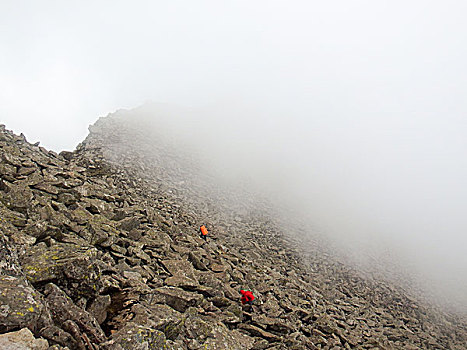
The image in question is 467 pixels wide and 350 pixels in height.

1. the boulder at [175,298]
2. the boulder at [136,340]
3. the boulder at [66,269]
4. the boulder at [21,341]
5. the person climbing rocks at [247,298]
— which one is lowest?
the person climbing rocks at [247,298]

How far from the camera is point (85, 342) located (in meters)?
5.50

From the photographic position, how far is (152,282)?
10.6 metres

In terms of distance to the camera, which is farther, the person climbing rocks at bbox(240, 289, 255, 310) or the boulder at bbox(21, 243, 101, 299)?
the person climbing rocks at bbox(240, 289, 255, 310)

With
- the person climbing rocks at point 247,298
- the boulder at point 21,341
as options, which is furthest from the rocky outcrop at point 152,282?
the person climbing rocks at point 247,298

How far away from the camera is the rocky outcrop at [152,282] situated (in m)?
6.04

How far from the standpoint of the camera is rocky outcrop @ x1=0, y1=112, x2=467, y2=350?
604cm

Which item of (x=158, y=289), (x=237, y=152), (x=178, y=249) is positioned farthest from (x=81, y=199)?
(x=237, y=152)

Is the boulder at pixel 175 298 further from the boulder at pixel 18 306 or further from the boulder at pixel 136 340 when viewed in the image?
the boulder at pixel 18 306

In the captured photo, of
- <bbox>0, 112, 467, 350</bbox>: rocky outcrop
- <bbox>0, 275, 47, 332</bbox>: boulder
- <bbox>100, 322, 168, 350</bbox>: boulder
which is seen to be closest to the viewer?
<bbox>0, 275, 47, 332</bbox>: boulder

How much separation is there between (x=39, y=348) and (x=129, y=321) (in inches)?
127

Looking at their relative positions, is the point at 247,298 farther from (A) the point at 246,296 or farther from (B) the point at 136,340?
(B) the point at 136,340

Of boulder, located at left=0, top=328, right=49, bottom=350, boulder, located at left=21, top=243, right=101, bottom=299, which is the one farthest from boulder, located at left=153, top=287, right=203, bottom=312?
boulder, located at left=0, top=328, right=49, bottom=350

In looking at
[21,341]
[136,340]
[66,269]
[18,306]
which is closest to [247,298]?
[136,340]

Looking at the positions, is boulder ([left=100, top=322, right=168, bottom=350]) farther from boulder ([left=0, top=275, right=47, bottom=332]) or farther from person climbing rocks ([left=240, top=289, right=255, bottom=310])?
person climbing rocks ([left=240, top=289, right=255, bottom=310])
